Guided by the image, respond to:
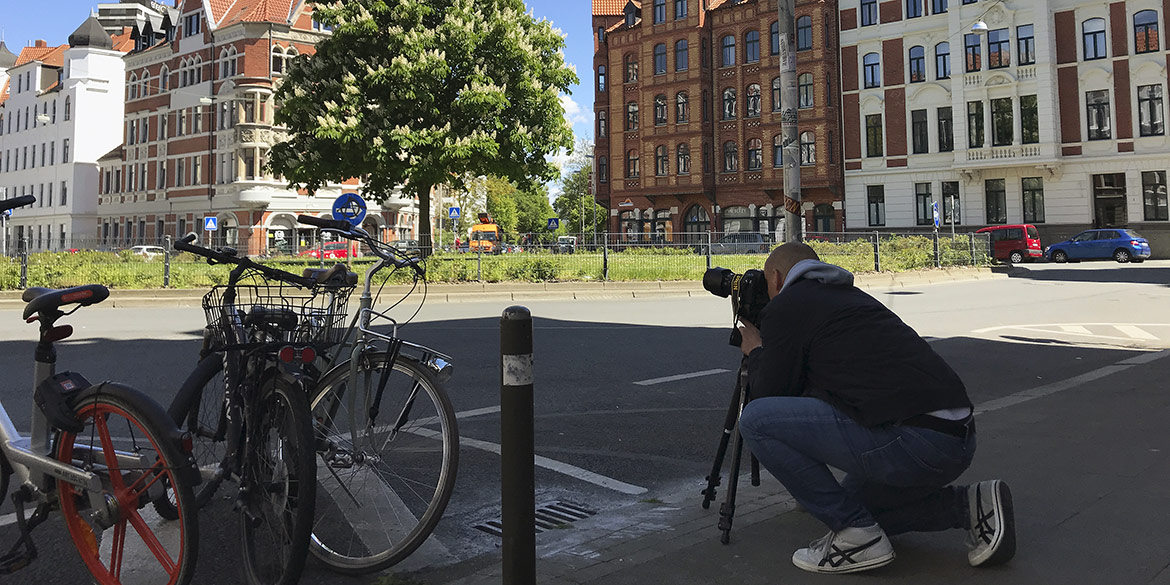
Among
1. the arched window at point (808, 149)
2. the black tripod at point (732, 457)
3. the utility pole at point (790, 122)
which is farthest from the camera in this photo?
the arched window at point (808, 149)

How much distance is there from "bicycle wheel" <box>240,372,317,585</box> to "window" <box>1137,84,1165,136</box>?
47.2m

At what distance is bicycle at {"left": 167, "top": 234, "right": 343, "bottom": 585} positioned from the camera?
3039mm

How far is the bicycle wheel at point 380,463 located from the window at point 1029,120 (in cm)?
4599

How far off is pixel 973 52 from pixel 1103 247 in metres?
12.6

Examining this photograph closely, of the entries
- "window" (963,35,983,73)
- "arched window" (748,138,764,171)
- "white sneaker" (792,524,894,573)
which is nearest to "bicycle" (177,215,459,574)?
"white sneaker" (792,524,894,573)

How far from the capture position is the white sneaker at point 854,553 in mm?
3277

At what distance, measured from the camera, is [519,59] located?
28906 millimetres

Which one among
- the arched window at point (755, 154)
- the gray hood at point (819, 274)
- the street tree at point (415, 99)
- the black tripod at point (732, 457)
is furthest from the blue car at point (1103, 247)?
the gray hood at point (819, 274)

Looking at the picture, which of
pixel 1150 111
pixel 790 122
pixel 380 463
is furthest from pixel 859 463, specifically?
pixel 1150 111

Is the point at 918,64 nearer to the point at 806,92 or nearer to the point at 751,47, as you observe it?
the point at 806,92

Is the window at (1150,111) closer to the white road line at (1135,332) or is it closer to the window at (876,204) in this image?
the window at (876,204)

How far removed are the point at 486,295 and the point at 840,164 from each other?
3219cm

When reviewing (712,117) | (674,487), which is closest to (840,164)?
(712,117)

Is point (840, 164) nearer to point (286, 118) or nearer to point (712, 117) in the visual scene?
point (712, 117)
